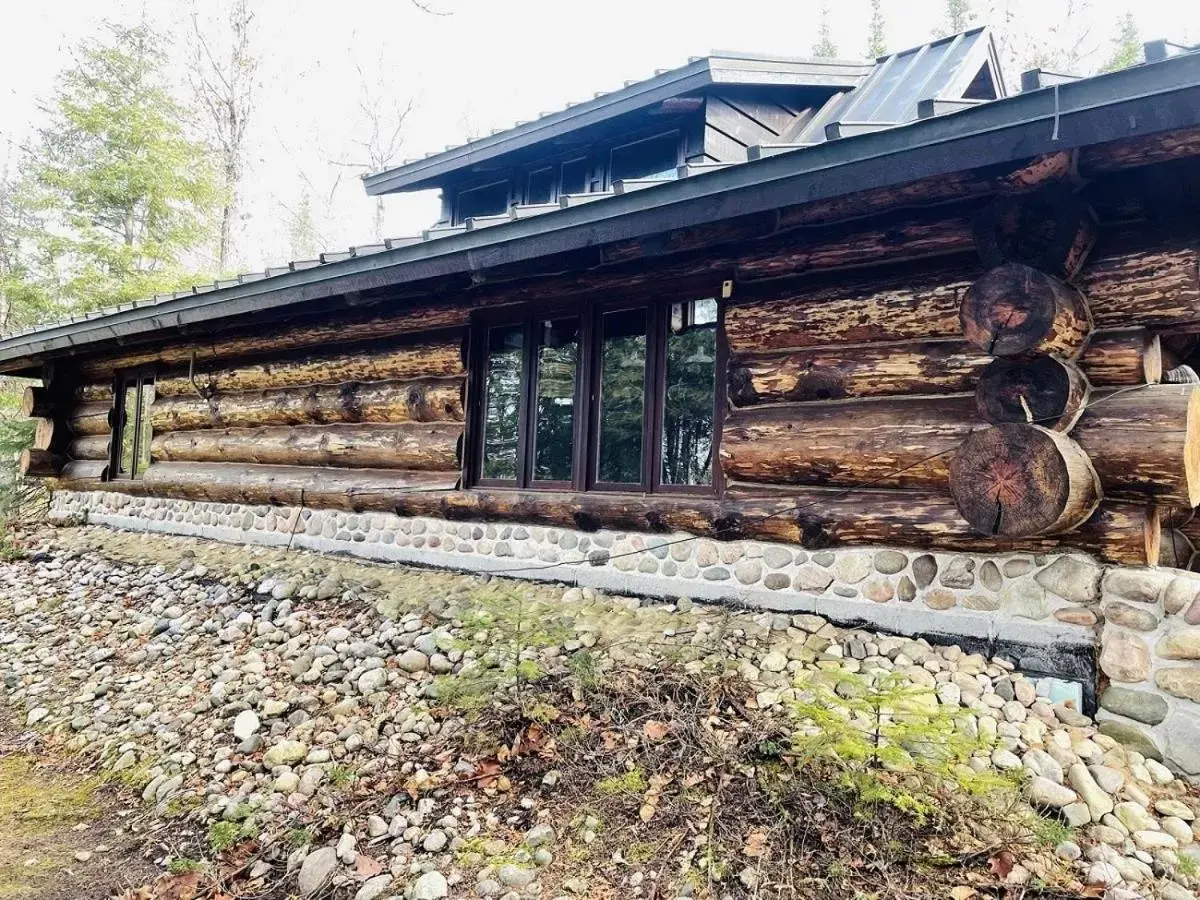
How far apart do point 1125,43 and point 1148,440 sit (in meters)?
22.5

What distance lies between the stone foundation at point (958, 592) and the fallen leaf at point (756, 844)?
1873 mm

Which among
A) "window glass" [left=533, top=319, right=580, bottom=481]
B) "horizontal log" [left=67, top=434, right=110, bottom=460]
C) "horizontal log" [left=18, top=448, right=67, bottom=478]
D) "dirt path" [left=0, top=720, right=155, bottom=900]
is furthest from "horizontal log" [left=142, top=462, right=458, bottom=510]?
"dirt path" [left=0, top=720, right=155, bottom=900]

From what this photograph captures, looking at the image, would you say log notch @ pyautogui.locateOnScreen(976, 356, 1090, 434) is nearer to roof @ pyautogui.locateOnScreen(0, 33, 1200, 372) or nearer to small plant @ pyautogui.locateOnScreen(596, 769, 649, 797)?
roof @ pyautogui.locateOnScreen(0, 33, 1200, 372)

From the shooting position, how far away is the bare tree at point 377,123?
21.3 metres

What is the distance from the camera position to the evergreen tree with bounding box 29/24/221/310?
574 inches

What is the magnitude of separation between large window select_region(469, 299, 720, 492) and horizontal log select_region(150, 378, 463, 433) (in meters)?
0.41

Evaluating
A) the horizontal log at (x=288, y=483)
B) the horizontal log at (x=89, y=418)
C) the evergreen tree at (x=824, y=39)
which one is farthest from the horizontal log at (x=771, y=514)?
the evergreen tree at (x=824, y=39)

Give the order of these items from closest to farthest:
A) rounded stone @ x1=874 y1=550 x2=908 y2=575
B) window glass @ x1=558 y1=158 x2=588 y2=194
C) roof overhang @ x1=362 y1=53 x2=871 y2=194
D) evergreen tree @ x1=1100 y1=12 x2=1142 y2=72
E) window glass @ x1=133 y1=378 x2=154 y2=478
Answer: rounded stone @ x1=874 y1=550 x2=908 y2=575 < roof overhang @ x1=362 y1=53 x2=871 y2=194 < window glass @ x1=558 y1=158 x2=588 y2=194 < window glass @ x1=133 y1=378 x2=154 y2=478 < evergreen tree @ x1=1100 y1=12 x2=1142 y2=72

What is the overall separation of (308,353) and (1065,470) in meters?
7.11

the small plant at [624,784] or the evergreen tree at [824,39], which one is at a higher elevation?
the evergreen tree at [824,39]

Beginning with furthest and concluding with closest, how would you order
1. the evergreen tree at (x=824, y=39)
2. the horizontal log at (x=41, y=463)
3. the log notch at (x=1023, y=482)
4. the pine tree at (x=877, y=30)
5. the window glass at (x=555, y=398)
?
1. the evergreen tree at (x=824, y=39)
2. the pine tree at (x=877, y=30)
3. the horizontal log at (x=41, y=463)
4. the window glass at (x=555, y=398)
5. the log notch at (x=1023, y=482)

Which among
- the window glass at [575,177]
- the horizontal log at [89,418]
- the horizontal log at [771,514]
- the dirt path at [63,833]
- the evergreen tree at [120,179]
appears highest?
the evergreen tree at [120,179]

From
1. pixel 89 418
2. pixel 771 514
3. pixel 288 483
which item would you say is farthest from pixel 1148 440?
pixel 89 418

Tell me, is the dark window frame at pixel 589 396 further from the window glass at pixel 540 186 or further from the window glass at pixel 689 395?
the window glass at pixel 540 186
